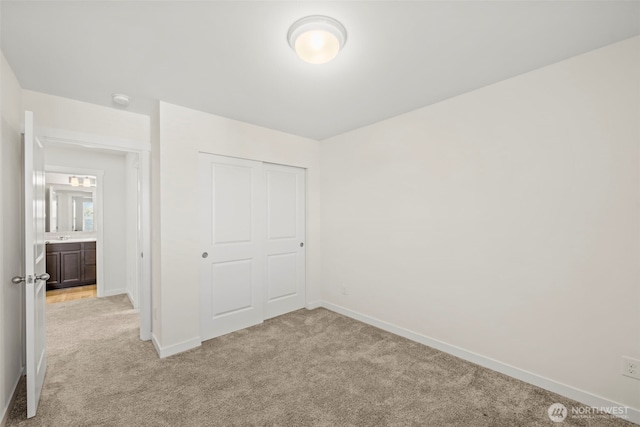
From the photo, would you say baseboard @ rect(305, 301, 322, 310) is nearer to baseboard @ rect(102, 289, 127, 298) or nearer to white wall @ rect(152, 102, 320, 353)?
white wall @ rect(152, 102, 320, 353)

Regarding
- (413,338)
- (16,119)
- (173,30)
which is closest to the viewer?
(173,30)

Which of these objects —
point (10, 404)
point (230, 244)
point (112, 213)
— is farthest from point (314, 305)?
point (112, 213)

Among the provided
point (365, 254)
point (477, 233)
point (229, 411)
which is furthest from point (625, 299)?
point (229, 411)

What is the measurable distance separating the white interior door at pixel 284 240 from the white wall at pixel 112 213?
2.94 meters

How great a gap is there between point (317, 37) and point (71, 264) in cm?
583

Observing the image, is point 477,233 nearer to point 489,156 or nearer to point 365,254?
point 489,156

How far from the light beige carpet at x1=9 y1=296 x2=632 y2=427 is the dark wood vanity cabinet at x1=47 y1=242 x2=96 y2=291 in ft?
7.96

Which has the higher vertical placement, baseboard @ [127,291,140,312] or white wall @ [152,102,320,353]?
white wall @ [152,102,320,353]

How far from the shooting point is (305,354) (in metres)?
2.67

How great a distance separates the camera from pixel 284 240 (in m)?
3.78

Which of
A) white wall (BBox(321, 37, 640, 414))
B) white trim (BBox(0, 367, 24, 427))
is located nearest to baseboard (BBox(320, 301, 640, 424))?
white wall (BBox(321, 37, 640, 414))

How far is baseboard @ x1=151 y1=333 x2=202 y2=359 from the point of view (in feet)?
8.57

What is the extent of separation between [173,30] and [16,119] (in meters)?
1.58

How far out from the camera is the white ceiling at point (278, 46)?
1528 mm
